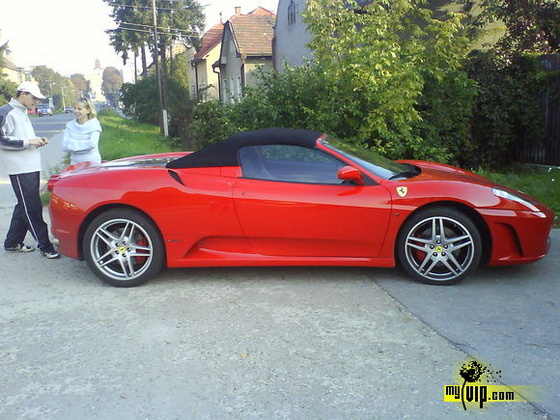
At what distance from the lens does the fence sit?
10188 mm

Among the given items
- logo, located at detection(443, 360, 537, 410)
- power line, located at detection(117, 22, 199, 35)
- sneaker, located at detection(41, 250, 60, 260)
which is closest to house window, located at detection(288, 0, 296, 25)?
sneaker, located at detection(41, 250, 60, 260)

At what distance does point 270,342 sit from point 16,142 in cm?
345

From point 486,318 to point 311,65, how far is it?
267 inches

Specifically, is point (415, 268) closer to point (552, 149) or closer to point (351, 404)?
point (351, 404)

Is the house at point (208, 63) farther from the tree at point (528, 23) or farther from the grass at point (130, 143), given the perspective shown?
the tree at point (528, 23)

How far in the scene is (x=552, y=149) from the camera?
410 inches

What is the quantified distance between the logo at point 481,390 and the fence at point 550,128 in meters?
8.57

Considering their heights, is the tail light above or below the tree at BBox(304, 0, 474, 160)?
below

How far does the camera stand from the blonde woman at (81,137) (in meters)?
5.95

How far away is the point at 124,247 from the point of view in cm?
459

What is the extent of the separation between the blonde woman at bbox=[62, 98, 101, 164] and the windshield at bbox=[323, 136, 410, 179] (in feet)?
8.94

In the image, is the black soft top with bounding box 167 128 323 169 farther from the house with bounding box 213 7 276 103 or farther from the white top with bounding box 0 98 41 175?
the house with bounding box 213 7 276 103

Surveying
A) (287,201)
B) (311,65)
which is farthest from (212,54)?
(287,201)

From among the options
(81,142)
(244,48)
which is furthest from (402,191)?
(244,48)
